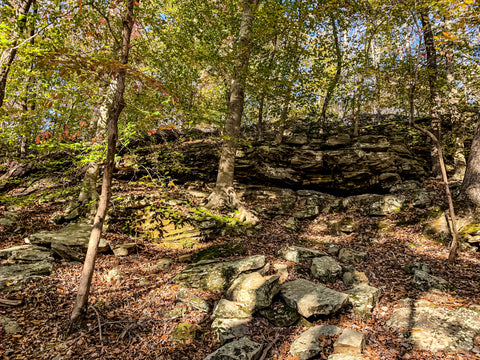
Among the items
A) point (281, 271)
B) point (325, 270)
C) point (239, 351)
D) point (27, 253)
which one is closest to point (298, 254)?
point (325, 270)

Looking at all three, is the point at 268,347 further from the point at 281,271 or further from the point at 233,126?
the point at 233,126

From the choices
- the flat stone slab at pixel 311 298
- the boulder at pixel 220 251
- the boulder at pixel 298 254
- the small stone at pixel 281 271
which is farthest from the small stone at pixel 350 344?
the boulder at pixel 220 251

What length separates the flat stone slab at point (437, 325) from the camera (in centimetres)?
380

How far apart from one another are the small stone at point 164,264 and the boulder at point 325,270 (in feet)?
13.6

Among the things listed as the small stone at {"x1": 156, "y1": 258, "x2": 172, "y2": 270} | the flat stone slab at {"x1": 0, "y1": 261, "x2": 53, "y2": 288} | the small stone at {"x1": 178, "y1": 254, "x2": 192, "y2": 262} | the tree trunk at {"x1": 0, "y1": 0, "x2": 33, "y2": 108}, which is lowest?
the small stone at {"x1": 156, "y1": 258, "x2": 172, "y2": 270}

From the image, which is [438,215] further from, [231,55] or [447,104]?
[231,55]

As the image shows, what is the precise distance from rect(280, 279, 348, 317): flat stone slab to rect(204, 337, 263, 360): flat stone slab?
1.27 m

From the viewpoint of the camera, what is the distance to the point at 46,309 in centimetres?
457

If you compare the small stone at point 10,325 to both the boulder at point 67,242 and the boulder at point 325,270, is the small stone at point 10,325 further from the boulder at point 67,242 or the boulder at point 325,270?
the boulder at point 325,270

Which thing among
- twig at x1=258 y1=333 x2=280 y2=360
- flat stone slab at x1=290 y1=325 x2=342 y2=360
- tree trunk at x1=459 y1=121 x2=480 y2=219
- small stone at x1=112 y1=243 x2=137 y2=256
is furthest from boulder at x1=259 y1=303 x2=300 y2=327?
tree trunk at x1=459 y1=121 x2=480 y2=219

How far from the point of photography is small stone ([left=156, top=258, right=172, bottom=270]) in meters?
6.63

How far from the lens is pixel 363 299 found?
4949mm

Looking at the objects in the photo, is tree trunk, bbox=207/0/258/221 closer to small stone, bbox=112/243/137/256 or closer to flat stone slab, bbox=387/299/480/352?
small stone, bbox=112/243/137/256

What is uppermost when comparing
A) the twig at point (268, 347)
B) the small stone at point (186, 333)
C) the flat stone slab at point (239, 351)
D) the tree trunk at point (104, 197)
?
the tree trunk at point (104, 197)
